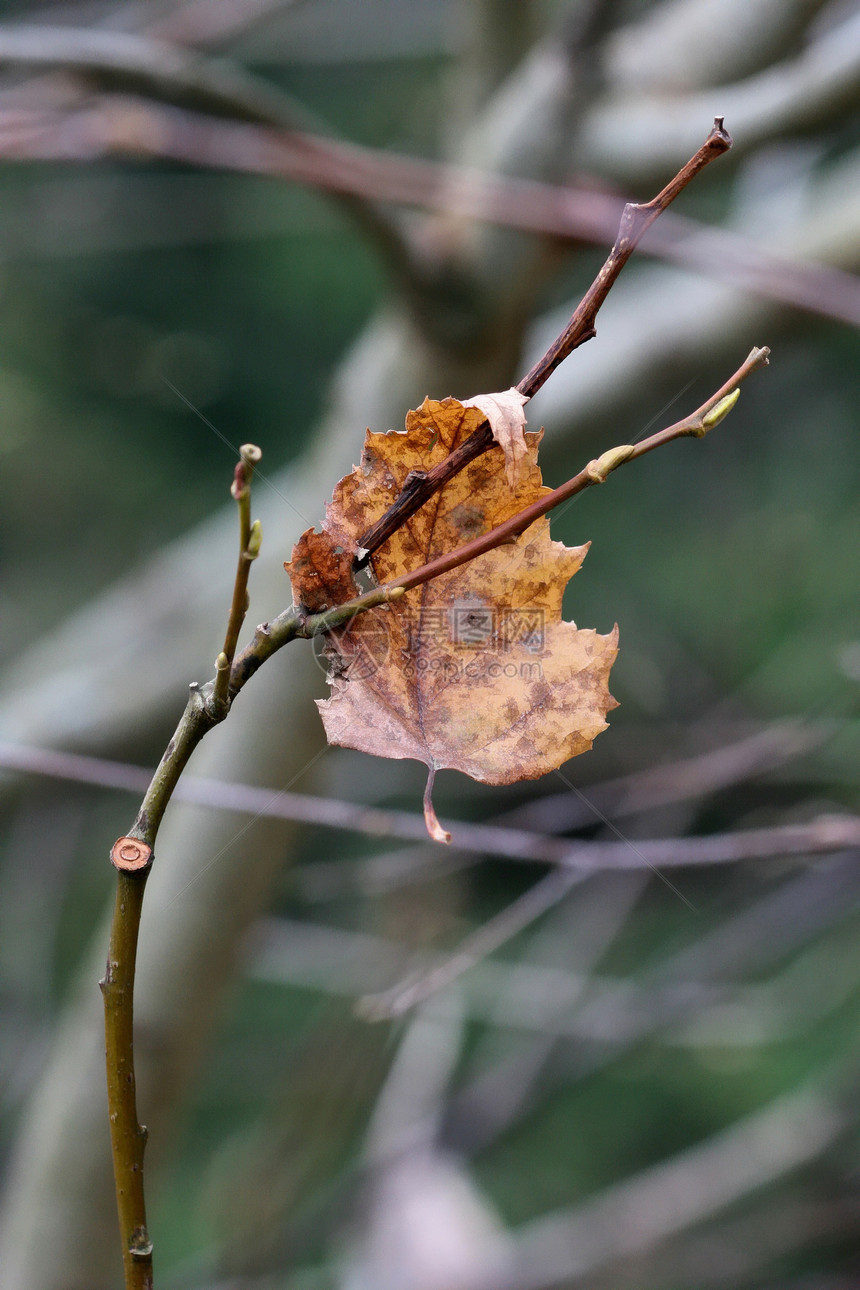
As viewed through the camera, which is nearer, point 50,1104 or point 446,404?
point 446,404

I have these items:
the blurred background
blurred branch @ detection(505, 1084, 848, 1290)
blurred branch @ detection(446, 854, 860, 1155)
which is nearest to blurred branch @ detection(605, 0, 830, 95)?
the blurred background

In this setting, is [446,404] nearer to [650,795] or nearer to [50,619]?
[650,795]

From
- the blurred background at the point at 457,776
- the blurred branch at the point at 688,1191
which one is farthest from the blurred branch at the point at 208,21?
the blurred branch at the point at 688,1191

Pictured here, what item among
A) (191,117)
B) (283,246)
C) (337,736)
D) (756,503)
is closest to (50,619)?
(283,246)

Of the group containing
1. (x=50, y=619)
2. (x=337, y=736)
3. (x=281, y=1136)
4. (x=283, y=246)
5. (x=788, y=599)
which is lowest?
(x=337, y=736)

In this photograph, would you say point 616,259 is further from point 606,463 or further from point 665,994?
point 665,994

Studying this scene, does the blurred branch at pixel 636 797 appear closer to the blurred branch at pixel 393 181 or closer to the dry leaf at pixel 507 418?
the blurred branch at pixel 393 181
